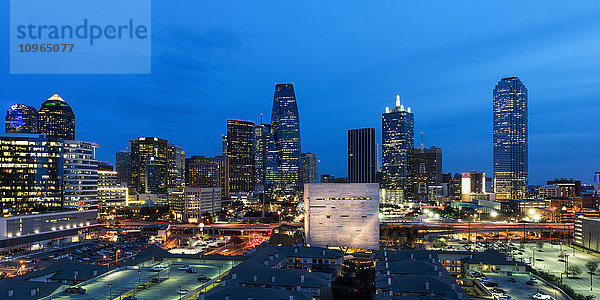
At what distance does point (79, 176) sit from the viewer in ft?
385

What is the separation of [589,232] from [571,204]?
77138 millimetres

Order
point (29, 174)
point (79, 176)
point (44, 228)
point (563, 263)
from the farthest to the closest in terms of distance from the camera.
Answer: point (79, 176)
point (29, 174)
point (44, 228)
point (563, 263)

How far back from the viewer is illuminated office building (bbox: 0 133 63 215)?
343 feet

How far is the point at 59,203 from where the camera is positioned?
362 ft

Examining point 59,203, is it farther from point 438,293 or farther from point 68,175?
point 438,293

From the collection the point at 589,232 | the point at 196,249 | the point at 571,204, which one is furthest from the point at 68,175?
the point at 571,204

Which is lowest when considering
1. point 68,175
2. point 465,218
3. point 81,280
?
point 465,218

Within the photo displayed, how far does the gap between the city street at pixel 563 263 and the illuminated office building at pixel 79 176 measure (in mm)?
119120

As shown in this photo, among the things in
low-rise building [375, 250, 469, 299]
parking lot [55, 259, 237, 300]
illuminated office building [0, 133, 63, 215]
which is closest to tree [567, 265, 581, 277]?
low-rise building [375, 250, 469, 299]

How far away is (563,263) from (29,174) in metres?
135

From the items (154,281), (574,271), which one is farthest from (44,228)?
(574,271)

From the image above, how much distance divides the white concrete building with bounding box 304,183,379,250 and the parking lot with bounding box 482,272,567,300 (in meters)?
36.6

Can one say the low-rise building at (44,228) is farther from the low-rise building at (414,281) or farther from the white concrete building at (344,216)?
the low-rise building at (414,281)

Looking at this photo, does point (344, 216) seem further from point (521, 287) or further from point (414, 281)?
point (414, 281)
